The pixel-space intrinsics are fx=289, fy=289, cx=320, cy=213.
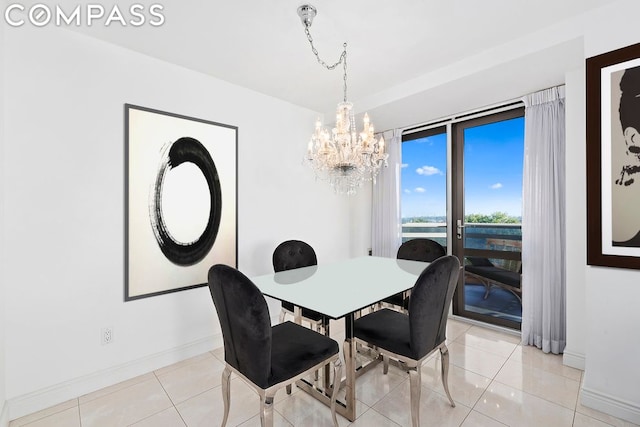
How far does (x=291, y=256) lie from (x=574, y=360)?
2.55 meters

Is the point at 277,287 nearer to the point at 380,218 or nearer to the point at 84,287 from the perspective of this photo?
the point at 84,287

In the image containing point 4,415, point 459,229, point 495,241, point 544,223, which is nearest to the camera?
point 4,415

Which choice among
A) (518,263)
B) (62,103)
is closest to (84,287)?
(62,103)

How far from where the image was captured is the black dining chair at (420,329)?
159cm

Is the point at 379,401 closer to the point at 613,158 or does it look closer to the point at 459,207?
the point at 613,158

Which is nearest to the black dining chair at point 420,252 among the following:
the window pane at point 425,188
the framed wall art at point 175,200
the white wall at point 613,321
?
the window pane at point 425,188

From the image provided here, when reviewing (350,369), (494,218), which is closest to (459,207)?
(494,218)

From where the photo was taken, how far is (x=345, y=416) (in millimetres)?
1793

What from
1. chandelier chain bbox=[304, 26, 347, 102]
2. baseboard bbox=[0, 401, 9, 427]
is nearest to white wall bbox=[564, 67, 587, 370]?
chandelier chain bbox=[304, 26, 347, 102]

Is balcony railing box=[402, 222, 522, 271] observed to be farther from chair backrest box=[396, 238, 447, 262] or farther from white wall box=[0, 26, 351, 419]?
white wall box=[0, 26, 351, 419]

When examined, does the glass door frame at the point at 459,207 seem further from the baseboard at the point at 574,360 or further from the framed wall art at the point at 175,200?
the framed wall art at the point at 175,200

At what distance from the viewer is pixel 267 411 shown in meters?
1.38

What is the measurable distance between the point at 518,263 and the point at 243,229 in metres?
2.95

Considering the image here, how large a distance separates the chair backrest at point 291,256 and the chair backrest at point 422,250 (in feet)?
3.19
